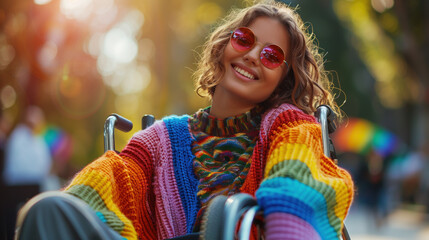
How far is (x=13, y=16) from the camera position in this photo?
887cm

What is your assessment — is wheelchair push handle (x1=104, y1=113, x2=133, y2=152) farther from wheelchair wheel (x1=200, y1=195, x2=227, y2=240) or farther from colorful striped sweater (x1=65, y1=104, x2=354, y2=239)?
wheelchair wheel (x1=200, y1=195, x2=227, y2=240)

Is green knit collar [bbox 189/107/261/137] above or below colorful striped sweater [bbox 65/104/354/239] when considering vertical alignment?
above

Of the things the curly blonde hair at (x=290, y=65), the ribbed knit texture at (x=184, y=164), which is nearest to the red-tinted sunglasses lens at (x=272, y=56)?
the curly blonde hair at (x=290, y=65)

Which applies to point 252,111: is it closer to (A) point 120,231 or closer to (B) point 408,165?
(A) point 120,231

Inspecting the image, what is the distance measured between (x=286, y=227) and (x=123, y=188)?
3.03 ft

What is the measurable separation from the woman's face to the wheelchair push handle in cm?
59

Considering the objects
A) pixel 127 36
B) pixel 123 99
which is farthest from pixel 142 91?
pixel 127 36

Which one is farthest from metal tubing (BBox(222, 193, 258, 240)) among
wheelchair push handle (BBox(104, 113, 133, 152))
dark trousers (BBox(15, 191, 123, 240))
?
wheelchair push handle (BBox(104, 113, 133, 152))

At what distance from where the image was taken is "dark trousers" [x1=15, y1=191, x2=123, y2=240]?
198cm

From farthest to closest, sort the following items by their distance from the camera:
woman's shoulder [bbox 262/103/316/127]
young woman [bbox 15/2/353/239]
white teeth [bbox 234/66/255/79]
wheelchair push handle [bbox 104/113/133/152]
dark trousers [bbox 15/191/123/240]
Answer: wheelchair push handle [bbox 104/113/133/152]
white teeth [bbox 234/66/255/79]
woman's shoulder [bbox 262/103/316/127]
young woman [bbox 15/2/353/239]
dark trousers [bbox 15/191/123/240]

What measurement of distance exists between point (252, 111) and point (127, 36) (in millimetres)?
20713

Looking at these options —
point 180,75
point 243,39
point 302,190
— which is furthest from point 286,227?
point 180,75

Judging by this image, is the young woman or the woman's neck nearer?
the young woman

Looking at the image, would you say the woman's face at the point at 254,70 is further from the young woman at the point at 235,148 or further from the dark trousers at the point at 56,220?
the dark trousers at the point at 56,220
